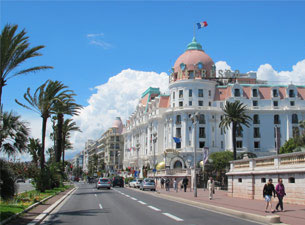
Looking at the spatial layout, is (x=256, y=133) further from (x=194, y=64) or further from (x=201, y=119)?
(x=194, y=64)

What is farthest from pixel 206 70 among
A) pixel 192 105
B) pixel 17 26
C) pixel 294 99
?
pixel 17 26

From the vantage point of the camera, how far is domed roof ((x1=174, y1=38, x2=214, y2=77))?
7688 centimetres

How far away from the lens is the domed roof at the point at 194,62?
76.9 meters

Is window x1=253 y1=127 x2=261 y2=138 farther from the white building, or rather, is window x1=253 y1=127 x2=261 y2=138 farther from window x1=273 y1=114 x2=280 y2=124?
window x1=273 y1=114 x2=280 y2=124

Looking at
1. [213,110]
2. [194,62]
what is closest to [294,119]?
[213,110]

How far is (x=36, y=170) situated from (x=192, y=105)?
45152 millimetres

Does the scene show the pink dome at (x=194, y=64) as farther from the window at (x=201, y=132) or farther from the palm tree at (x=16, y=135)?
the palm tree at (x=16, y=135)

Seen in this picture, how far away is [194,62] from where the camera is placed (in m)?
77.2

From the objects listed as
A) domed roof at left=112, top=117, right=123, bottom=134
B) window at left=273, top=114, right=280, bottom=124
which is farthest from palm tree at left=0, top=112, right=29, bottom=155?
domed roof at left=112, top=117, right=123, bottom=134

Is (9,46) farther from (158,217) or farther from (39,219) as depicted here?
(158,217)

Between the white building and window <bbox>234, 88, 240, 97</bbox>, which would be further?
window <bbox>234, 88, 240, 97</bbox>

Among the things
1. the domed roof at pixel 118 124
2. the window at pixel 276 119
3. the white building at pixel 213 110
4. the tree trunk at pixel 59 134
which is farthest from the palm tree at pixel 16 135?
the domed roof at pixel 118 124

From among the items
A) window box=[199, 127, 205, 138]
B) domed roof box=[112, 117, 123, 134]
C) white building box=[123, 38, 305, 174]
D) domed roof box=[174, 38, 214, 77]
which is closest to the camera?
white building box=[123, 38, 305, 174]

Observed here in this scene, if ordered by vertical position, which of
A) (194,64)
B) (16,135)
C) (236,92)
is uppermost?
(194,64)
